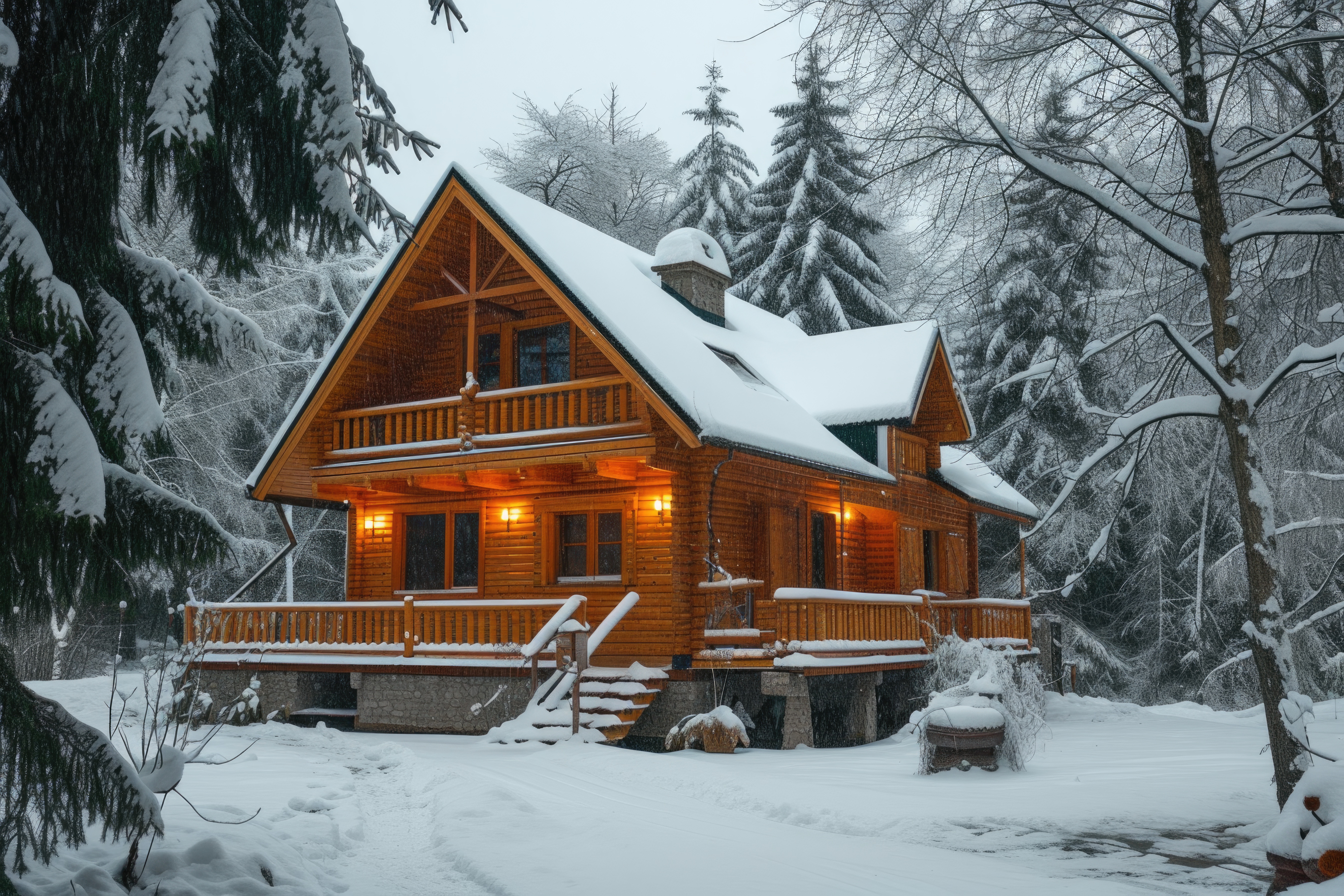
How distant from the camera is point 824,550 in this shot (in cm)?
2069

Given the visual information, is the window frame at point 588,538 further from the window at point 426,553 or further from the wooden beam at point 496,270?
the wooden beam at point 496,270

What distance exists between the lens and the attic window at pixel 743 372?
1991 cm

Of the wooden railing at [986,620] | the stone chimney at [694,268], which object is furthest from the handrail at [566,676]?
the stone chimney at [694,268]

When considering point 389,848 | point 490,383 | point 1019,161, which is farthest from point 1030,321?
point 389,848

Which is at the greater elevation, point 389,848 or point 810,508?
point 810,508

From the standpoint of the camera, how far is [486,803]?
31.0 feet

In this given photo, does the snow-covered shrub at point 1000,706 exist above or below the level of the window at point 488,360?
below

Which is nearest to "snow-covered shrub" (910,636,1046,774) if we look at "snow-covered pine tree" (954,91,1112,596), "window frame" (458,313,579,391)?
"window frame" (458,313,579,391)

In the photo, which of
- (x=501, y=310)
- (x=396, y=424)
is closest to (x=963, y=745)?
(x=396, y=424)

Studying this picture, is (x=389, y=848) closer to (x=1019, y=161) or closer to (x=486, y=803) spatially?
(x=486, y=803)

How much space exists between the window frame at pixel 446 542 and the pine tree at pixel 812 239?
2000cm

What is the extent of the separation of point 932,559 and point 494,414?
34.7 feet

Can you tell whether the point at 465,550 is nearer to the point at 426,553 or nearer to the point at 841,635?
the point at 426,553

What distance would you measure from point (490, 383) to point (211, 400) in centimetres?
1255
